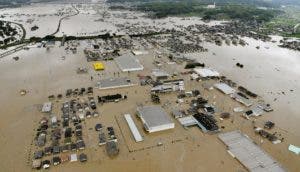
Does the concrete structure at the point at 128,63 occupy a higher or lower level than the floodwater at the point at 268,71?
higher

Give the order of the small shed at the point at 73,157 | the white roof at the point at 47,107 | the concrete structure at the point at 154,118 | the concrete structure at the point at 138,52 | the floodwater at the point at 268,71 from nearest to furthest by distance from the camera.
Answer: the small shed at the point at 73,157, the concrete structure at the point at 154,118, the white roof at the point at 47,107, the floodwater at the point at 268,71, the concrete structure at the point at 138,52

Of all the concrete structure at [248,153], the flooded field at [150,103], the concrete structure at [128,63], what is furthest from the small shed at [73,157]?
the concrete structure at [128,63]

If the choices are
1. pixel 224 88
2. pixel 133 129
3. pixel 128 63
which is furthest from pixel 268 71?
pixel 133 129

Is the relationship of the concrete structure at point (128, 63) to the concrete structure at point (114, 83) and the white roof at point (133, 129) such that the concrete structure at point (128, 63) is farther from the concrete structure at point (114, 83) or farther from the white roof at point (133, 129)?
the white roof at point (133, 129)

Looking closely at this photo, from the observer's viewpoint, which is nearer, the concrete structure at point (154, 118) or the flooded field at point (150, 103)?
the flooded field at point (150, 103)

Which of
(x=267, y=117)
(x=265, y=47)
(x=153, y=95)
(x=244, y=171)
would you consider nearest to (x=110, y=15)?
(x=265, y=47)

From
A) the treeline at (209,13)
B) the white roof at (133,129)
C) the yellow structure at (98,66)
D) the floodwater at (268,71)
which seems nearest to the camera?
the white roof at (133,129)

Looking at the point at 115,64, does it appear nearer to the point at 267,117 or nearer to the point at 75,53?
the point at 75,53
